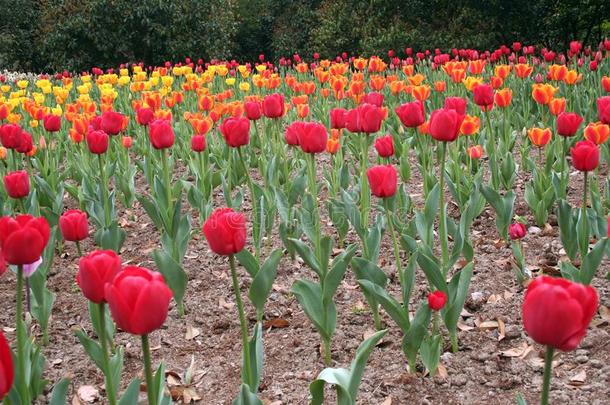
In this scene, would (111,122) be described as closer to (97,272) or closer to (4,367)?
(97,272)

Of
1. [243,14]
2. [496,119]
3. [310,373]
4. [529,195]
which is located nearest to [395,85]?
[496,119]

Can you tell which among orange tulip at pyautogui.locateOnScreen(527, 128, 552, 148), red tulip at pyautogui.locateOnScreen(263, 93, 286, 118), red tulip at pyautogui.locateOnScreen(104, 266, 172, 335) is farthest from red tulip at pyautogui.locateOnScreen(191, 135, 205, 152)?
red tulip at pyautogui.locateOnScreen(104, 266, 172, 335)

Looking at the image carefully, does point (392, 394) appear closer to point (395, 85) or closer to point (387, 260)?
point (387, 260)

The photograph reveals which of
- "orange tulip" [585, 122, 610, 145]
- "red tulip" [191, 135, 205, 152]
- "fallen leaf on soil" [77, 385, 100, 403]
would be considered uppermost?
"red tulip" [191, 135, 205, 152]

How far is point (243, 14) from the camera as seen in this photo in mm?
21953

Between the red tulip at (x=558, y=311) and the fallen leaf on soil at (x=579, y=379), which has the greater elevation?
the red tulip at (x=558, y=311)

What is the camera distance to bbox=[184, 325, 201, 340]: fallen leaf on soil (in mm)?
2941

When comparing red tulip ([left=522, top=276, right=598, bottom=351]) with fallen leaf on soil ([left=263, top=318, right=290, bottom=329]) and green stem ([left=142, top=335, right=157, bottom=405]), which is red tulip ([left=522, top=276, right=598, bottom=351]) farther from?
fallen leaf on soil ([left=263, top=318, right=290, bottom=329])

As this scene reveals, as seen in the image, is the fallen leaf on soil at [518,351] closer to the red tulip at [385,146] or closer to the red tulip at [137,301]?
the red tulip at [385,146]

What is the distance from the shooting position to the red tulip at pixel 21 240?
60.2 inches

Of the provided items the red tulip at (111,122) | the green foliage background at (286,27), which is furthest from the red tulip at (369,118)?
the green foliage background at (286,27)

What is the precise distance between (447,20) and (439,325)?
484 inches

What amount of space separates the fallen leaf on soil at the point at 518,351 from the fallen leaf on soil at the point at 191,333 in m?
1.26

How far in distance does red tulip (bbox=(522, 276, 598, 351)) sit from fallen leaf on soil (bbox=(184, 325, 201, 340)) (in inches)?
78.6
